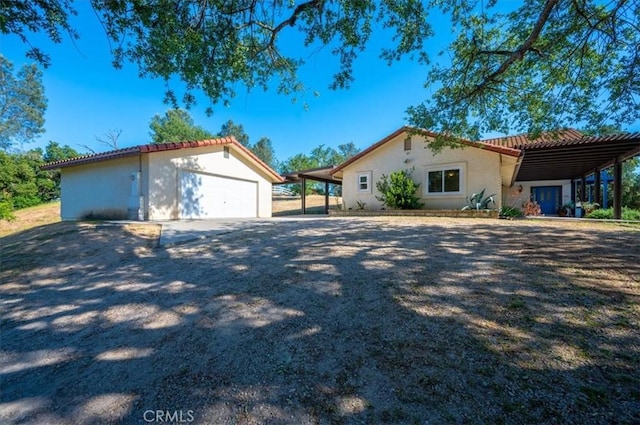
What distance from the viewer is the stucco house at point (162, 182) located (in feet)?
32.9

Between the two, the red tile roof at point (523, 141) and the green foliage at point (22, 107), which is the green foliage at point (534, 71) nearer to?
the red tile roof at point (523, 141)

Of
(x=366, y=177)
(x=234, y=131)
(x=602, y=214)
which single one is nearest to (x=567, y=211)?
(x=602, y=214)

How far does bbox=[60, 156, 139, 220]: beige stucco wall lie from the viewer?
1046 cm

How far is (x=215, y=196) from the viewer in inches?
493

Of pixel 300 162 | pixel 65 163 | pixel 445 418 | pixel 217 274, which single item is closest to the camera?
pixel 445 418

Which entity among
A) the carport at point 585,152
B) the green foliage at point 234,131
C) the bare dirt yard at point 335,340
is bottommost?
the bare dirt yard at point 335,340

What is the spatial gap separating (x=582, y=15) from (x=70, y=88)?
18.8 m

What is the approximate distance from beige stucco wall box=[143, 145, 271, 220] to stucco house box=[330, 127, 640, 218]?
19.6ft

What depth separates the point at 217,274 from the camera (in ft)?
13.5

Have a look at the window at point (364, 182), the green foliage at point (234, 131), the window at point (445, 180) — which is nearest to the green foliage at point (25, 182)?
the window at point (364, 182)

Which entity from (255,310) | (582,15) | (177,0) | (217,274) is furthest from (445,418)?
(582,15)

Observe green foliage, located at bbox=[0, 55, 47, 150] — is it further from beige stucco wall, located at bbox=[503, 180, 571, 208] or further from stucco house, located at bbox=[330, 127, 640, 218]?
beige stucco wall, located at bbox=[503, 180, 571, 208]

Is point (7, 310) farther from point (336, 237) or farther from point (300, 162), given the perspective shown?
point (300, 162)

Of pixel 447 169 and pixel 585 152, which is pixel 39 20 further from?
pixel 585 152
